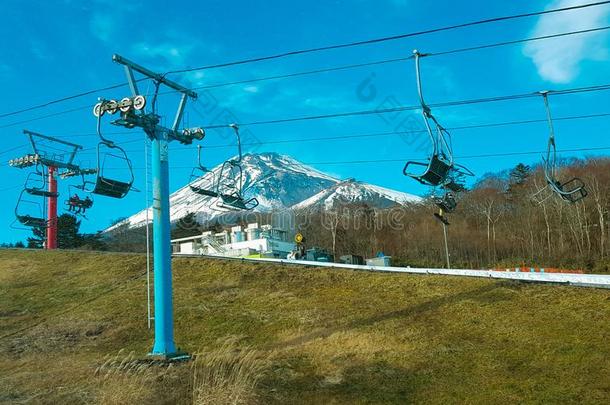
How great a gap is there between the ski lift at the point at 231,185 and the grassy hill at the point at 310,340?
4613mm

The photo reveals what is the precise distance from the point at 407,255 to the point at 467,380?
66.5 meters

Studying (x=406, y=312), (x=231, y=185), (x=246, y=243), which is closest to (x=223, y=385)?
(x=231, y=185)

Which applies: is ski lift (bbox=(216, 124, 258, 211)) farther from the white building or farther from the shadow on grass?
the white building

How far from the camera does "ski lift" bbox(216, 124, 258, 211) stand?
20172 millimetres

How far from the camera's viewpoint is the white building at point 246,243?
5541cm

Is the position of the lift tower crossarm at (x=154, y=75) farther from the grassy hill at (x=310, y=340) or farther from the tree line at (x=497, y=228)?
the tree line at (x=497, y=228)

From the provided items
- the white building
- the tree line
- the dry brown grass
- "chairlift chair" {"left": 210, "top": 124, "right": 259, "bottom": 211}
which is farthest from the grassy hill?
the tree line

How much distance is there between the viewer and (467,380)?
13891 millimetres

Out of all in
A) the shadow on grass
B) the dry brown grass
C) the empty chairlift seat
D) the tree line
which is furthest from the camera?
the tree line

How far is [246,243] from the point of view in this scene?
57469 millimetres

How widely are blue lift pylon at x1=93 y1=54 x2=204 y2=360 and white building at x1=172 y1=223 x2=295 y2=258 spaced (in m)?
34.5

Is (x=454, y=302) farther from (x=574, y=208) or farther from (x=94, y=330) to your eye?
(x=574, y=208)

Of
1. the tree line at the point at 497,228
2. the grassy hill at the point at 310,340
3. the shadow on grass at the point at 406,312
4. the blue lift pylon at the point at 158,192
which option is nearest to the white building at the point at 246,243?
the tree line at the point at 497,228

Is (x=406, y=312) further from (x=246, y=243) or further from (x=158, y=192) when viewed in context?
(x=246, y=243)
